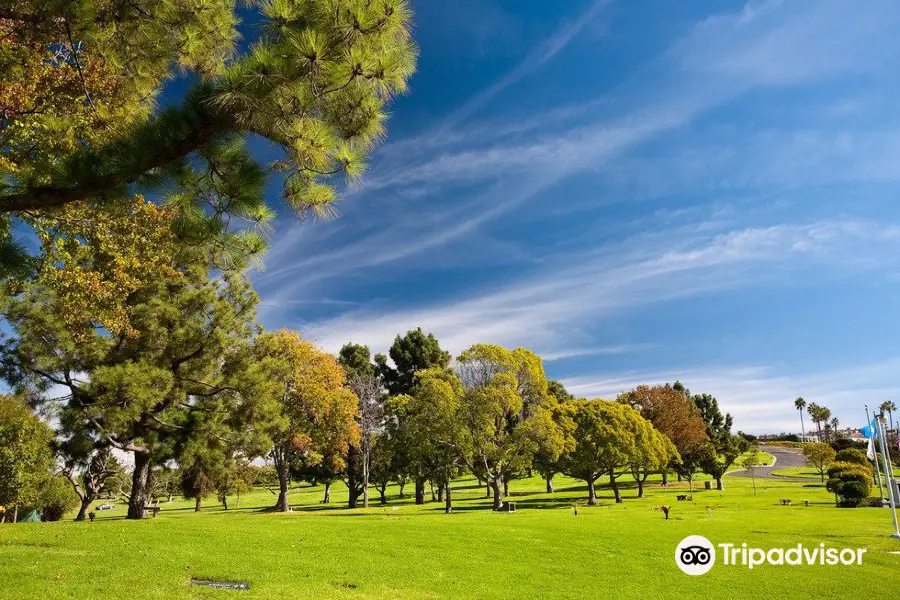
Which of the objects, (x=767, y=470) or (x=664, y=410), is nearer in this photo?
(x=664, y=410)

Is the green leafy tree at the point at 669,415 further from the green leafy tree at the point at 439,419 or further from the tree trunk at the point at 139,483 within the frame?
the tree trunk at the point at 139,483

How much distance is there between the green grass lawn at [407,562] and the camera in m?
9.53

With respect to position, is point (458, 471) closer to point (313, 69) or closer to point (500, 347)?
point (500, 347)

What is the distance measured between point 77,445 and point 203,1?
21.6 meters

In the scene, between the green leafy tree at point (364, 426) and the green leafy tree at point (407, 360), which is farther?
the green leafy tree at point (407, 360)

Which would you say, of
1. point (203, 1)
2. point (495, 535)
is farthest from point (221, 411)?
point (203, 1)

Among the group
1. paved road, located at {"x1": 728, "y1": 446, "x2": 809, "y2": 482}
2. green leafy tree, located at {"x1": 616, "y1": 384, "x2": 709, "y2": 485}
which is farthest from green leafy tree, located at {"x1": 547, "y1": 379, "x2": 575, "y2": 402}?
paved road, located at {"x1": 728, "y1": 446, "x2": 809, "y2": 482}

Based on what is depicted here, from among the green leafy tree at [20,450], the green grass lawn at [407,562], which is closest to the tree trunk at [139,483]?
the green grass lawn at [407,562]

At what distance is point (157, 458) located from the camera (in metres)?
22.5

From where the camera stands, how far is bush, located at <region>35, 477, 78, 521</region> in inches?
1401

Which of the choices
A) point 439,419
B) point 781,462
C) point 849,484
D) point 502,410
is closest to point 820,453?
point 849,484

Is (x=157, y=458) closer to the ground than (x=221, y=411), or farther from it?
closer to the ground

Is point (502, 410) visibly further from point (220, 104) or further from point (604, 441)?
point (220, 104)

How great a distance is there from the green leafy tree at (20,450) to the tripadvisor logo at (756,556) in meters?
30.2
